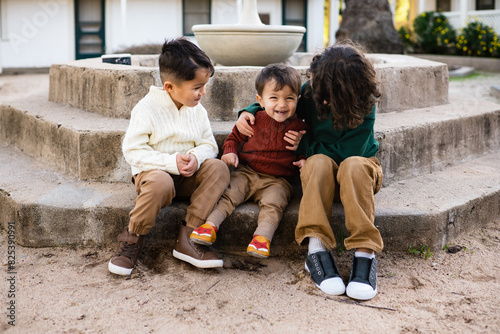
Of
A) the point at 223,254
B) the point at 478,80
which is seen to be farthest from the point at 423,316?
the point at 478,80

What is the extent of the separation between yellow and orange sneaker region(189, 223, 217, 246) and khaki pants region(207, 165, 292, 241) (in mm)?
66

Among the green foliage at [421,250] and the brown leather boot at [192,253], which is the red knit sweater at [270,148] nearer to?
the brown leather boot at [192,253]

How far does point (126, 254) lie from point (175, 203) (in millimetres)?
406

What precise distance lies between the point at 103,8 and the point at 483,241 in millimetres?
12371

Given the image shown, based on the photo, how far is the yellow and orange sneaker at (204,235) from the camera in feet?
7.66

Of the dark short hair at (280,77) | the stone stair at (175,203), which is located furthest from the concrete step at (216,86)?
the dark short hair at (280,77)

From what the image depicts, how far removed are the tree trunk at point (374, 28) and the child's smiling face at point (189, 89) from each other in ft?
33.7

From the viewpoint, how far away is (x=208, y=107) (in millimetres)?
3256

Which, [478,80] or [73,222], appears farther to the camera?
[478,80]

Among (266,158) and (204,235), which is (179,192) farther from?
(266,158)

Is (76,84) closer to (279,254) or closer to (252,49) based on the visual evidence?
(252,49)

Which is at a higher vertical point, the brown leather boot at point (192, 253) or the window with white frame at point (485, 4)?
the window with white frame at point (485, 4)

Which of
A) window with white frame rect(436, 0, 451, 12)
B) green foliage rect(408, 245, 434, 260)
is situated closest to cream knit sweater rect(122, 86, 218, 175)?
green foliage rect(408, 245, 434, 260)

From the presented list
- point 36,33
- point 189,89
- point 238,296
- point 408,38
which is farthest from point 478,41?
point 238,296
